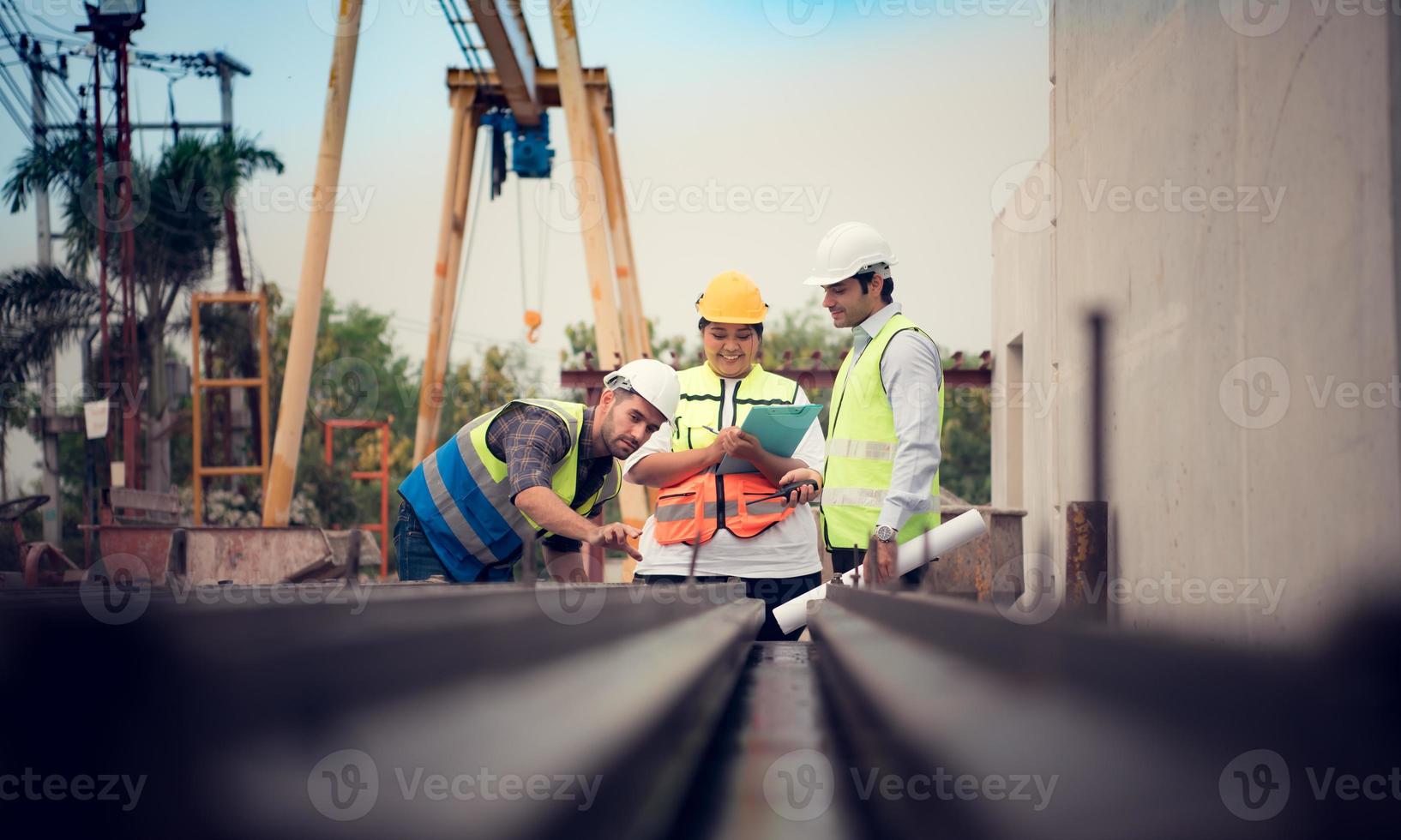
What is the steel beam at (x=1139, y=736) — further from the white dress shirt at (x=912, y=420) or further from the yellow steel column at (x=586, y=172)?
the yellow steel column at (x=586, y=172)

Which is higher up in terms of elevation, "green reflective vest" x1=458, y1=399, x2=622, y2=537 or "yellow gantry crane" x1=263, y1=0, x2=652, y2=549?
"yellow gantry crane" x1=263, y1=0, x2=652, y2=549

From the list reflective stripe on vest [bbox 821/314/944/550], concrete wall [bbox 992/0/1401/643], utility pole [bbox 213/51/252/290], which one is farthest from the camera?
utility pole [bbox 213/51/252/290]

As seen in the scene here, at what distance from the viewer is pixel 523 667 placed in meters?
1.01

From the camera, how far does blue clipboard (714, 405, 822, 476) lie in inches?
183

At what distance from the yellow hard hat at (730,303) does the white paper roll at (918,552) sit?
1.15 m

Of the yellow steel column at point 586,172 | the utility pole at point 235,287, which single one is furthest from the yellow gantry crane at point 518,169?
the utility pole at point 235,287

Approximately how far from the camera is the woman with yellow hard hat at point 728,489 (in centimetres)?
475

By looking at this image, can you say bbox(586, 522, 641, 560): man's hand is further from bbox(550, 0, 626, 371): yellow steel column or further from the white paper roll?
bbox(550, 0, 626, 371): yellow steel column

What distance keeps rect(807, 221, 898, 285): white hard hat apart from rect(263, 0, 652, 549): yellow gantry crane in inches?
264

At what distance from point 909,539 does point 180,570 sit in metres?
6.50

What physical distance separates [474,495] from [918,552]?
156 centimetres

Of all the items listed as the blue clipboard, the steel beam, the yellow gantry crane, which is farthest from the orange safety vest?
the yellow gantry crane

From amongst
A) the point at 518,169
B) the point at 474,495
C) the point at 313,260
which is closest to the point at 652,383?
the point at 474,495

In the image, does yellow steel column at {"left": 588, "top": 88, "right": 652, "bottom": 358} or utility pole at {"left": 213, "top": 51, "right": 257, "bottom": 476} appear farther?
utility pole at {"left": 213, "top": 51, "right": 257, "bottom": 476}
